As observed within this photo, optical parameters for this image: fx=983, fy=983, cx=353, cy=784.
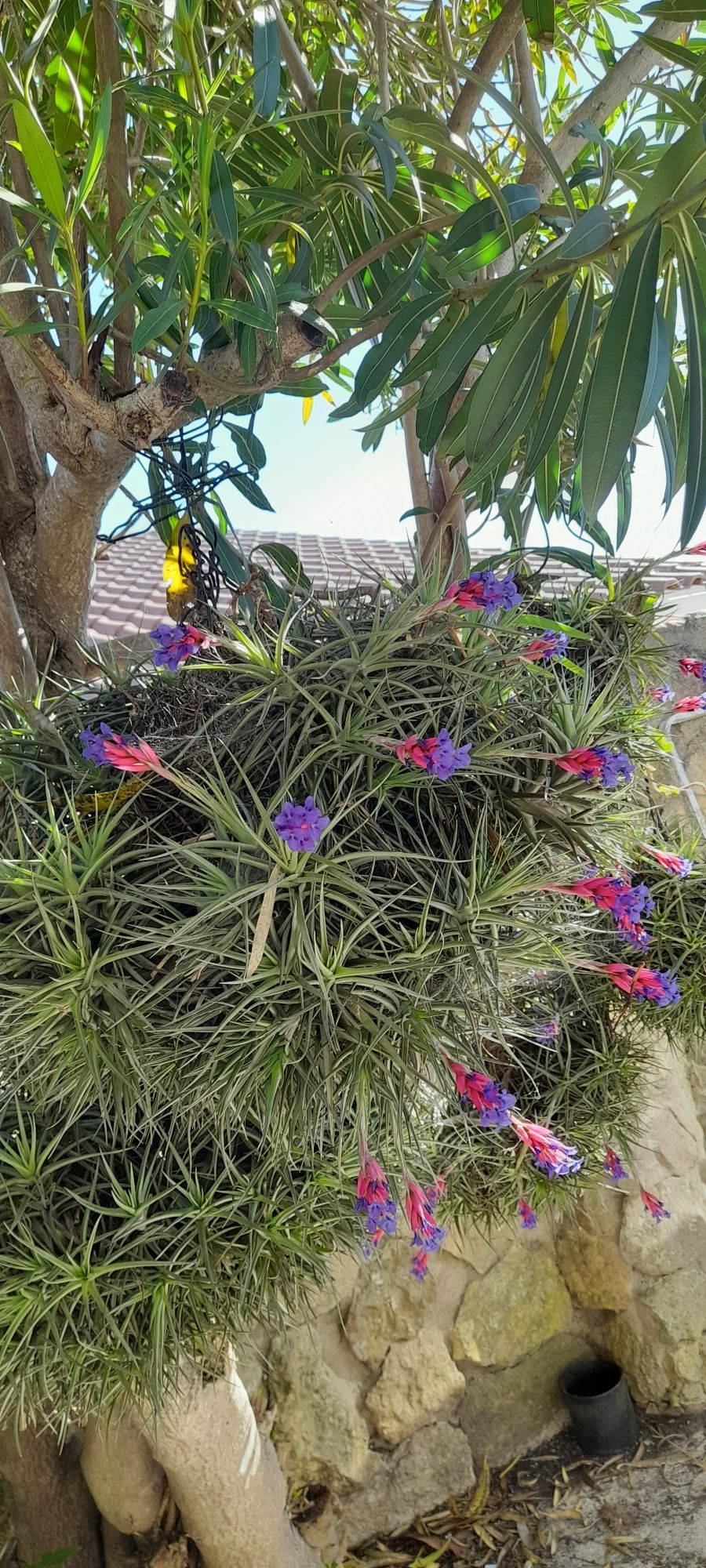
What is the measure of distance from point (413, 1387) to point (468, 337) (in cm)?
245

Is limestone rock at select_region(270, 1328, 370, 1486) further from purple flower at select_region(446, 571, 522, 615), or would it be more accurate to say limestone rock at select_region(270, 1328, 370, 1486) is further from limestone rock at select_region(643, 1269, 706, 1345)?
purple flower at select_region(446, 571, 522, 615)

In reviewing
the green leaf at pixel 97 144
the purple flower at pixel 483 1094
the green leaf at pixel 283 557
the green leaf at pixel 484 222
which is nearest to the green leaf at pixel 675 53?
the green leaf at pixel 484 222

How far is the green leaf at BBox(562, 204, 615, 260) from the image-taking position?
79cm

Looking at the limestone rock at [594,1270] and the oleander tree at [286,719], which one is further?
the limestone rock at [594,1270]

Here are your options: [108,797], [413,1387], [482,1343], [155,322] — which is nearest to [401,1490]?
[413,1387]

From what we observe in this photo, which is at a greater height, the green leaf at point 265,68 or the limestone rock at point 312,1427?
the green leaf at point 265,68

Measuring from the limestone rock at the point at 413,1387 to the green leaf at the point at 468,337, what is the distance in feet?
7.69

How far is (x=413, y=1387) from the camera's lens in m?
2.46

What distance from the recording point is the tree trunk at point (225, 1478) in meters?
1.54

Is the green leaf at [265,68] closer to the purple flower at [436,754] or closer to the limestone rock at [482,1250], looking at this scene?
the purple flower at [436,754]

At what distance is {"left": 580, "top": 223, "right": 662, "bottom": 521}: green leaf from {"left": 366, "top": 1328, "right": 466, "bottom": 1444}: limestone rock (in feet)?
7.70

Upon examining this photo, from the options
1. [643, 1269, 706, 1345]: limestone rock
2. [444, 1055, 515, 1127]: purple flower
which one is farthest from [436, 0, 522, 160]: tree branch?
[643, 1269, 706, 1345]: limestone rock

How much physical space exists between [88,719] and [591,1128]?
993mm

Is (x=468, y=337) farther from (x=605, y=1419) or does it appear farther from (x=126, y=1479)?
(x=605, y=1419)
